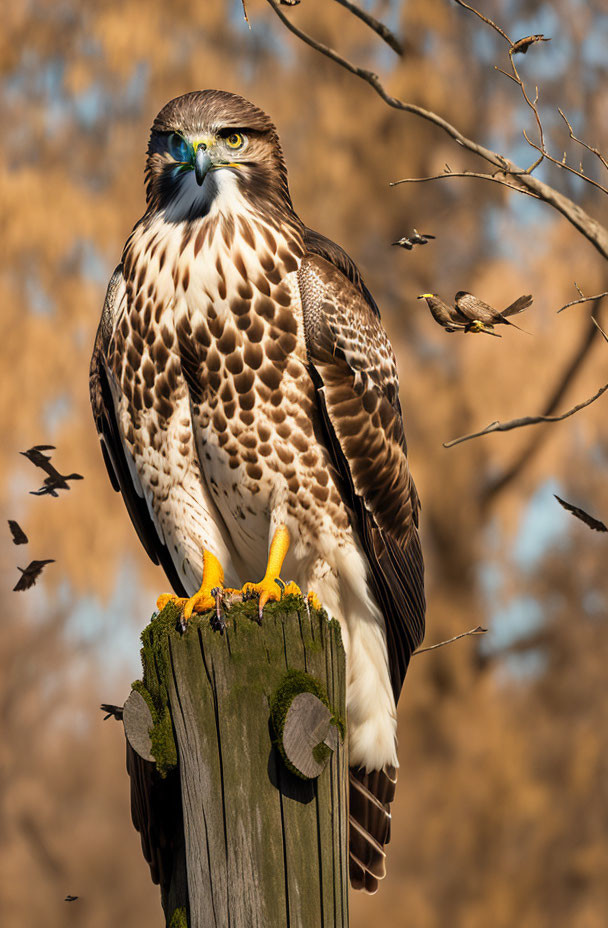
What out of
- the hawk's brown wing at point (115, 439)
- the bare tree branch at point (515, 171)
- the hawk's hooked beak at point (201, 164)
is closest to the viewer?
the bare tree branch at point (515, 171)

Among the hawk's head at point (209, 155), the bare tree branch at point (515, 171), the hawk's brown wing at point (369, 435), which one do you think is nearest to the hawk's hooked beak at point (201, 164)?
the hawk's head at point (209, 155)

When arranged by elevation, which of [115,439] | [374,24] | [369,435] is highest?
[374,24]

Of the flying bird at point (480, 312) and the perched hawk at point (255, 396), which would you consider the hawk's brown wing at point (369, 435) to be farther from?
the flying bird at point (480, 312)

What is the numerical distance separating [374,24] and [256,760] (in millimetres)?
1506

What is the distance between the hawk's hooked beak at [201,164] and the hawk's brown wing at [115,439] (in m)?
0.49

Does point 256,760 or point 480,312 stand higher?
point 480,312

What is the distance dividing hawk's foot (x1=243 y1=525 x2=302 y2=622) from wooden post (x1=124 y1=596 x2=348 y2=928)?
11cm

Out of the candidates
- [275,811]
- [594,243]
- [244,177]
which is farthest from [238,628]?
[244,177]

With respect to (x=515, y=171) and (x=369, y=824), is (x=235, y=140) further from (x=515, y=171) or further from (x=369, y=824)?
(x=369, y=824)

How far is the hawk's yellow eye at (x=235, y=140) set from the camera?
2.94m

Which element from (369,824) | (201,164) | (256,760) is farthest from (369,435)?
(256,760)

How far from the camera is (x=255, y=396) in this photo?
289 cm

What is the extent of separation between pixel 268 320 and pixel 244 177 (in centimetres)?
45

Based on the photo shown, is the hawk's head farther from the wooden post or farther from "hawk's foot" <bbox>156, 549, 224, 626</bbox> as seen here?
the wooden post
